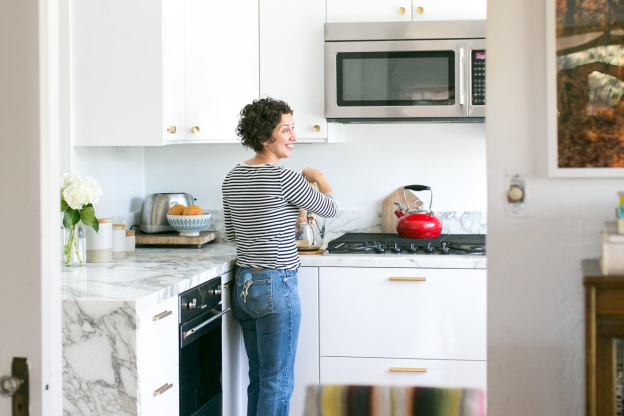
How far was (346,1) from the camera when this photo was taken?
3.88m

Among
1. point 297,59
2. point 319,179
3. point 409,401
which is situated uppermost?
point 297,59

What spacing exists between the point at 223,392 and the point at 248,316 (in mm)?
330

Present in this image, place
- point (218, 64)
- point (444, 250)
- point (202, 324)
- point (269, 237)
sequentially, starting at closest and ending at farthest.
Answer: point (202, 324) < point (269, 237) < point (444, 250) < point (218, 64)

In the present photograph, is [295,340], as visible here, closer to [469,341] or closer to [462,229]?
[469,341]

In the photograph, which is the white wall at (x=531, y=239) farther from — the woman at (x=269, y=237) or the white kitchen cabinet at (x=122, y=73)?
the white kitchen cabinet at (x=122, y=73)

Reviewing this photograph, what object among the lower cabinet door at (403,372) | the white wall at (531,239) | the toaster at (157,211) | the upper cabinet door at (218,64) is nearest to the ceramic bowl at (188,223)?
the toaster at (157,211)

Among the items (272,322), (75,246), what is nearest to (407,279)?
(272,322)

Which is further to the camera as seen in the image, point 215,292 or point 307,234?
point 307,234

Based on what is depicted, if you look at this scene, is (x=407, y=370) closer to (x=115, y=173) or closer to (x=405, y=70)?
(x=405, y=70)

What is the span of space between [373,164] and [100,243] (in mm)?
1444

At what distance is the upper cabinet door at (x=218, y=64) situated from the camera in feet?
12.7

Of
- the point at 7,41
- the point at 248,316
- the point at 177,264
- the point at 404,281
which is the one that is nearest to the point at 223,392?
the point at 248,316

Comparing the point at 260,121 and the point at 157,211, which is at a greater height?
the point at 260,121

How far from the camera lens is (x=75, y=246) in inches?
131
